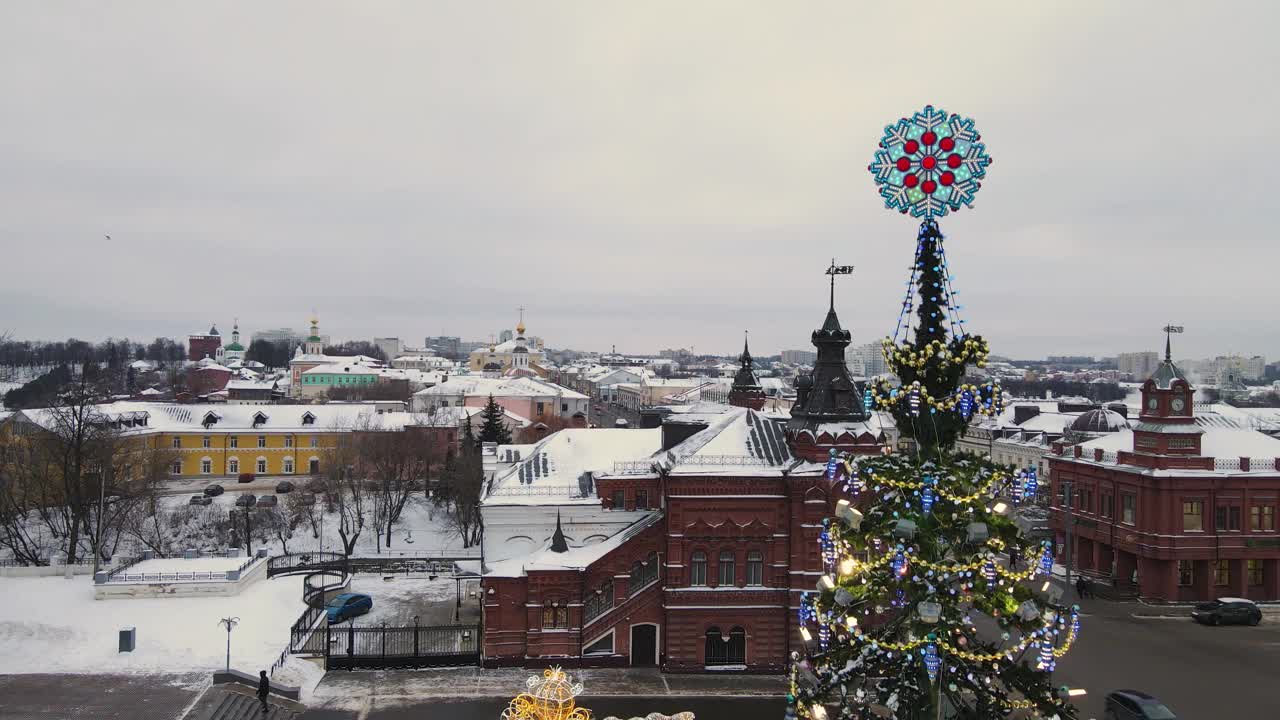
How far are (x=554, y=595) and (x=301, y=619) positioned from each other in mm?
9063

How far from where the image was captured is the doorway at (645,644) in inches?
1132

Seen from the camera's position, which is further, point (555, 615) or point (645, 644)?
point (645, 644)

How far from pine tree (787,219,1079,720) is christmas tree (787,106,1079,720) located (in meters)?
0.02

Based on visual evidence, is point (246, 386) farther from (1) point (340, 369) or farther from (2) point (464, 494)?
(2) point (464, 494)

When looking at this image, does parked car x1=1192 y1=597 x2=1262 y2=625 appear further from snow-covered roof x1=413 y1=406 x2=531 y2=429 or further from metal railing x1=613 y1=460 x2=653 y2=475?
snow-covered roof x1=413 y1=406 x2=531 y2=429

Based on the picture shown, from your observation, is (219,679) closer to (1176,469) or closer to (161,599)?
(161,599)

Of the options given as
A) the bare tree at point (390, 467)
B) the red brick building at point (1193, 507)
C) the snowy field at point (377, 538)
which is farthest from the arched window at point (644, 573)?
the bare tree at point (390, 467)

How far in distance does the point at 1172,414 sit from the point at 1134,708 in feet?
64.7

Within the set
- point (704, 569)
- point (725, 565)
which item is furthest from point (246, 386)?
point (725, 565)

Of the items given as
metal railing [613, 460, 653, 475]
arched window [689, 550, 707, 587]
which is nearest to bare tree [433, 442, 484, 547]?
metal railing [613, 460, 653, 475]

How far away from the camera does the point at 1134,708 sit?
2266 cm

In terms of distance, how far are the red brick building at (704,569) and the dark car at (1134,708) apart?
9.03 meters

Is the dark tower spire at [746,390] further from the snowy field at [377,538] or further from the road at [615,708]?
the road at [615,708]

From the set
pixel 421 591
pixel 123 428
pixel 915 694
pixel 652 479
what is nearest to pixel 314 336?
pixel 123 428
